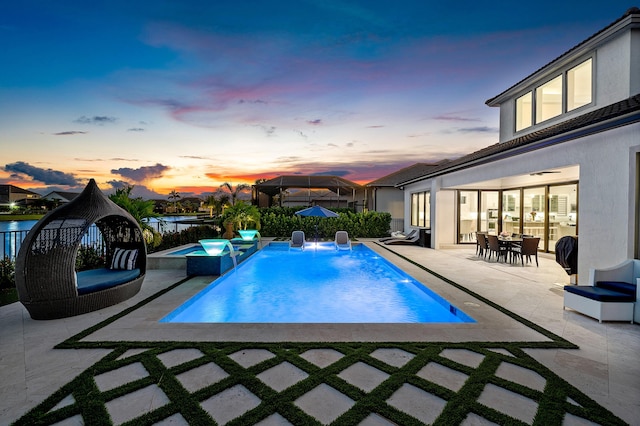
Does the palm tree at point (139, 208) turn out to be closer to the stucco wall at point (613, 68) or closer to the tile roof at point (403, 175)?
the stucco wall at point (613, 68)

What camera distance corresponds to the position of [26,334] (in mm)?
4582

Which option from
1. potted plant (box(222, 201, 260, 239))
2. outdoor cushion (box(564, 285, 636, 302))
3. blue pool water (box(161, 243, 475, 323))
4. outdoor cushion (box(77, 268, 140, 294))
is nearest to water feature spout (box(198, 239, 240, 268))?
blue pool water (box(161, 243, 475, 323))

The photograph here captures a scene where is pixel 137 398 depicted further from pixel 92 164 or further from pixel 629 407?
pixel 92 164

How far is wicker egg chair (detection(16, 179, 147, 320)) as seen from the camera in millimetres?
5047

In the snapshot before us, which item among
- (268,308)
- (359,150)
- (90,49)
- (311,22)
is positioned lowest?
(268,308)

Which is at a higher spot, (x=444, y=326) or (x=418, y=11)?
(x=418, y=11)

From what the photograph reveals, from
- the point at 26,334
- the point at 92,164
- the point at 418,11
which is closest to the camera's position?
the point at 26,334

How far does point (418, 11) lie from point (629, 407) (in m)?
13.8

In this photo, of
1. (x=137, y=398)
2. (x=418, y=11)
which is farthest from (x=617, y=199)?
(x=418, y=11)

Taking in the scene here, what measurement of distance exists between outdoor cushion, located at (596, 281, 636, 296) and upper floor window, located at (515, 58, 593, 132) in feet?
20.8

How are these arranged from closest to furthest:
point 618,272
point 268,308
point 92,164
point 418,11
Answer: point 618,272, point 268,308, point 418,11, point 92,164

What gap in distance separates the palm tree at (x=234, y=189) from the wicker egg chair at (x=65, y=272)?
23.9 metres

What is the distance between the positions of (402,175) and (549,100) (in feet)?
58.3

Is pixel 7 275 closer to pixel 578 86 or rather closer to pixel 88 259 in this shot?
pixel 88 259
